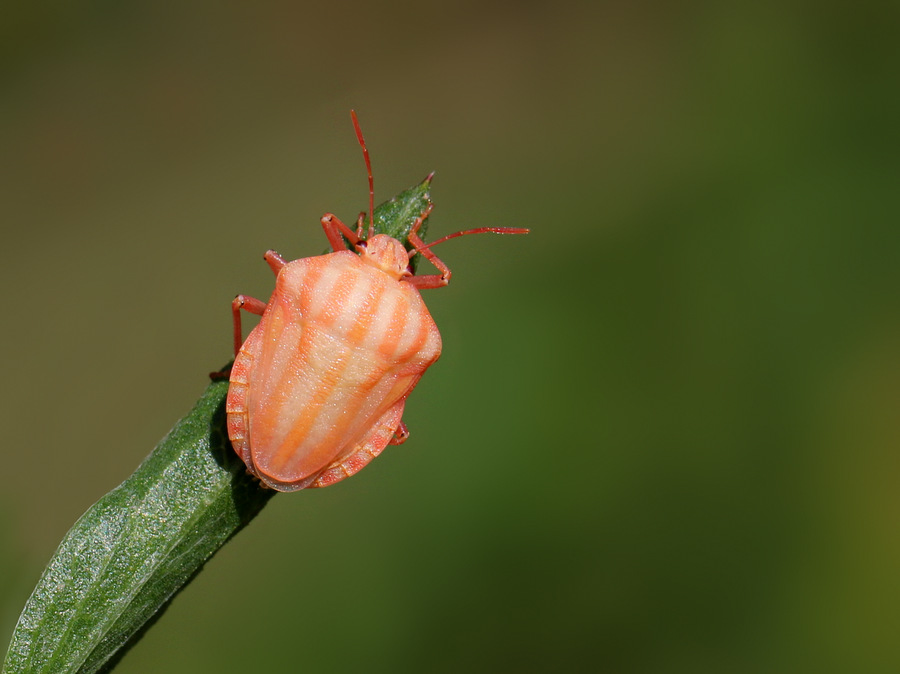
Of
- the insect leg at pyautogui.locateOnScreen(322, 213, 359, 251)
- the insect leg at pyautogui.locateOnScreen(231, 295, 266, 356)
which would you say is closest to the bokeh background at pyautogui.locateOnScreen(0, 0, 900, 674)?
the insect leg at pyautogui.locateOnScreen(231, 295, 266, 356)

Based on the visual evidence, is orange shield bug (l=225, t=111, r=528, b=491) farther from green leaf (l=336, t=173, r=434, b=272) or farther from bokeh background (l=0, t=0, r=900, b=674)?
bokeh background (l=0, t=0, r=900, b=674)

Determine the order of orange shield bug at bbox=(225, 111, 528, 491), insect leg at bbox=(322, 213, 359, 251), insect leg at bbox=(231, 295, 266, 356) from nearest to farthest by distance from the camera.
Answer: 1. orange shield bug at bbox=(225, 111, 528, 491)
2. insect leg at bbox=(231, 295, 266, 356)
3. insect leg at bbox=(322, 213, 359, 251)

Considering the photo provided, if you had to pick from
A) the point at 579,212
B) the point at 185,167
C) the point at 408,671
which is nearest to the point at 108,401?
the point at 185,167

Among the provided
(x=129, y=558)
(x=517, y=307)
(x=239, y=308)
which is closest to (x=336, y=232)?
(x=239, y=308)

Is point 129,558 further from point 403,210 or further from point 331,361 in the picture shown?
point 403,210

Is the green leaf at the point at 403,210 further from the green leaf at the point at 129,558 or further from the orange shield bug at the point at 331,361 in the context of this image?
the green leaf at the point at 129,558

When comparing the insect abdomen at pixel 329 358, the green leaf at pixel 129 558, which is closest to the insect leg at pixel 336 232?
the insect abdomen at pixel 329 358
